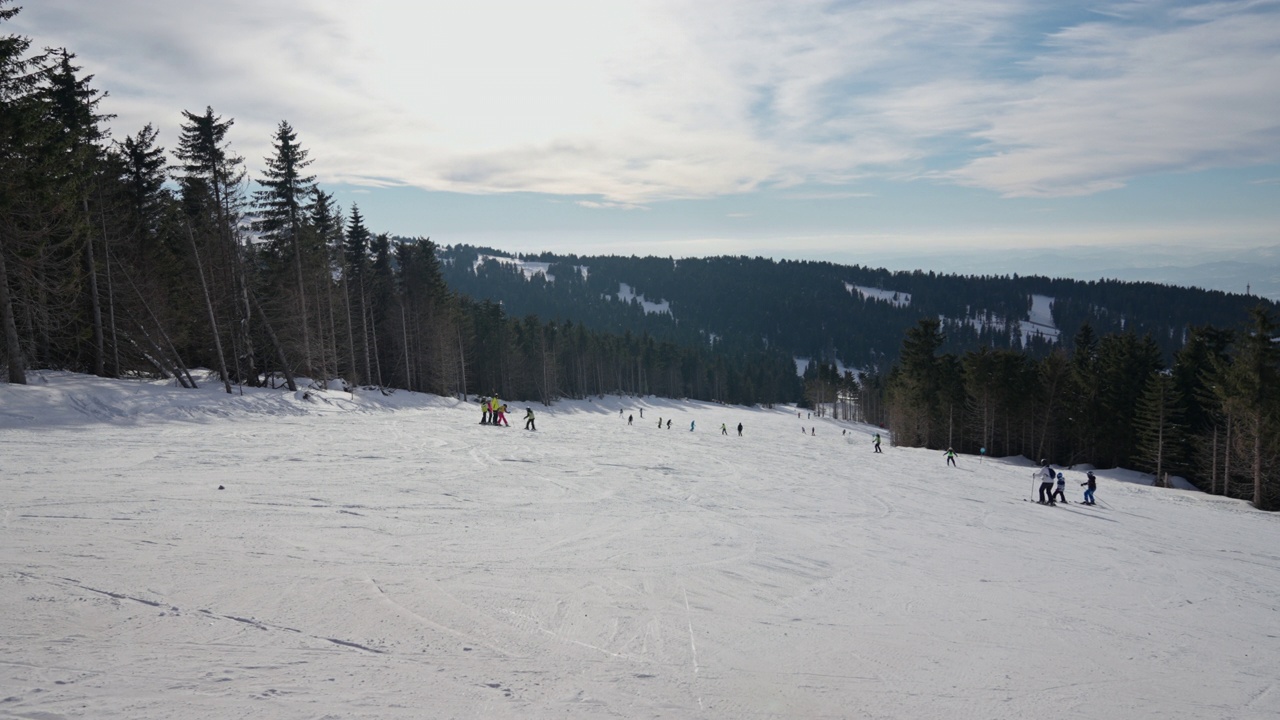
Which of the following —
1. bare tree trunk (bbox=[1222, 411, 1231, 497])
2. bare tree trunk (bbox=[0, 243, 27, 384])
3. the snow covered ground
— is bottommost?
bare tree trunk (bbox=[1222, 411, 1231, 497])

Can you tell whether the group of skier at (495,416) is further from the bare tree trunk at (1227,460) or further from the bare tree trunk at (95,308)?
the bare tree trunk at (1227,460)

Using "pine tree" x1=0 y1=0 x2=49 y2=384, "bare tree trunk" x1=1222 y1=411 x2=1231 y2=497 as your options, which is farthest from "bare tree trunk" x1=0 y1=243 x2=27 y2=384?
"bare tree trunk" x1=1222 y1=411 x2=1231 y2=497

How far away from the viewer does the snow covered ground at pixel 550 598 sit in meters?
5.95

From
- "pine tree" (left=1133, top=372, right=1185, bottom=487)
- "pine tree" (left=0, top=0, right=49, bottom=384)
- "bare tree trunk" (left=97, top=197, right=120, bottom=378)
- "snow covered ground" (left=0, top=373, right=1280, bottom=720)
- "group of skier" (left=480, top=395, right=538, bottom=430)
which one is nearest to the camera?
"snow covered ground" (left=0, top=373, right=1280, bottom=720)

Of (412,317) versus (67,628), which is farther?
(412,317)

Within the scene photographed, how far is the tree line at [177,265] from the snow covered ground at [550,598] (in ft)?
22.9

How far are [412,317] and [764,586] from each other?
5041 centimetres

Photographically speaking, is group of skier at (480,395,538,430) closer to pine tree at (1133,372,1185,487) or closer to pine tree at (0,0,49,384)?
pine tree at (0,0,49,384)

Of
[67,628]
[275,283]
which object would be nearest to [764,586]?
[67,628]

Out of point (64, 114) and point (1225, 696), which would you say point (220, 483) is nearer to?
point (1225, 696)

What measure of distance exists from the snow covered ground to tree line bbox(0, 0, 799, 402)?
6.97 metres

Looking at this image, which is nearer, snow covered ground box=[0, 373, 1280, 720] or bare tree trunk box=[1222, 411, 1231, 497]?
snow covered ground box=[0, 373, 1280, 720]

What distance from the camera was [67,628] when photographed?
6.14 m

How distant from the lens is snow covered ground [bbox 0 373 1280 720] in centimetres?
595
